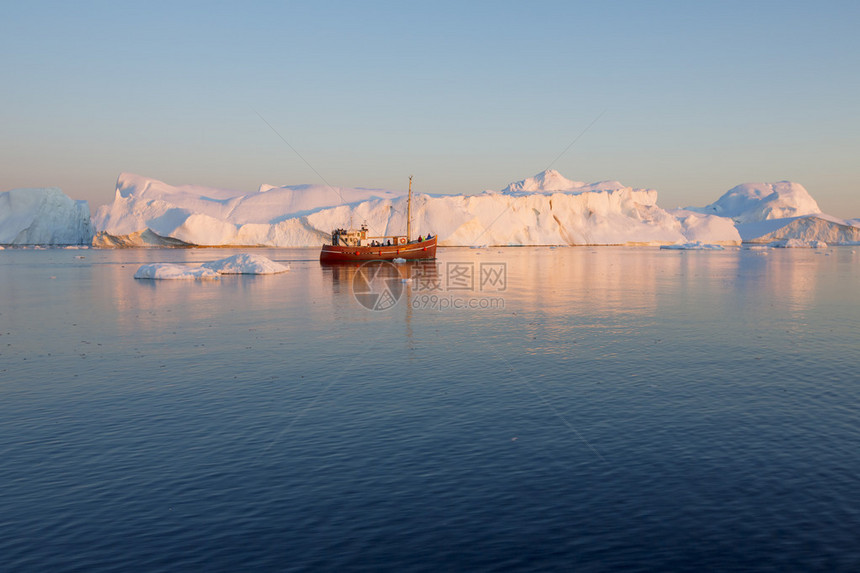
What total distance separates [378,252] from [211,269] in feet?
85.5

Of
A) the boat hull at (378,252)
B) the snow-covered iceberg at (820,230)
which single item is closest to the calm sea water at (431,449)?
the boat hull at (378,252)

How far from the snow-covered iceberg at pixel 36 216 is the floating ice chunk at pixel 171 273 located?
135 metres

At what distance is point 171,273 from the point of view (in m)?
51.2

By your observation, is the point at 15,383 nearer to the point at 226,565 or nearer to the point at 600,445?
the point at 226,565

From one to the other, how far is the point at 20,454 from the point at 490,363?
1143 centimetres

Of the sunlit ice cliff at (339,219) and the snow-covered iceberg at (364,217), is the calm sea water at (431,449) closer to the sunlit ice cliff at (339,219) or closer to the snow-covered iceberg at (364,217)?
the sunlit ice cliff at (339,219)

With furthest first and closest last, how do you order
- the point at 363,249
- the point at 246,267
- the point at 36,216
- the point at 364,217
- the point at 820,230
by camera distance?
the point at 820,230, the point at 36,216, the point at 364,217, the point at 363,249, the point at 246,267

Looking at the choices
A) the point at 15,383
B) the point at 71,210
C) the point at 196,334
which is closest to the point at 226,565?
the point at 15,383

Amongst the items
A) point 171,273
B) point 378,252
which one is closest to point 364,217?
point 378,252

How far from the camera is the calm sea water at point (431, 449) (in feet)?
24.7

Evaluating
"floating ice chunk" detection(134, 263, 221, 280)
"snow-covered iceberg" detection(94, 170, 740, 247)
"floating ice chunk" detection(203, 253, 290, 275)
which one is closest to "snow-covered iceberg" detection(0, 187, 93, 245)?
"snow-covered iceberg" detection(94, 170, 740, 247)

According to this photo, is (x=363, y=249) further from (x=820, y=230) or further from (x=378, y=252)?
(x=820, y=230)

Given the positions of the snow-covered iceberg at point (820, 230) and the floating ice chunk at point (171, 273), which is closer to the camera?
the floating ice chunk at point (171, 273)

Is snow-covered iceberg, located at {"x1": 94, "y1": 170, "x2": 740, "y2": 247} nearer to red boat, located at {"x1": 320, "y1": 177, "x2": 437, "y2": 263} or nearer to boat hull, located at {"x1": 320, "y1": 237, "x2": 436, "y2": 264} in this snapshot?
boat hull, located at {"x1": 320, "y1": 237, "x2": 436, "y2": 264}
